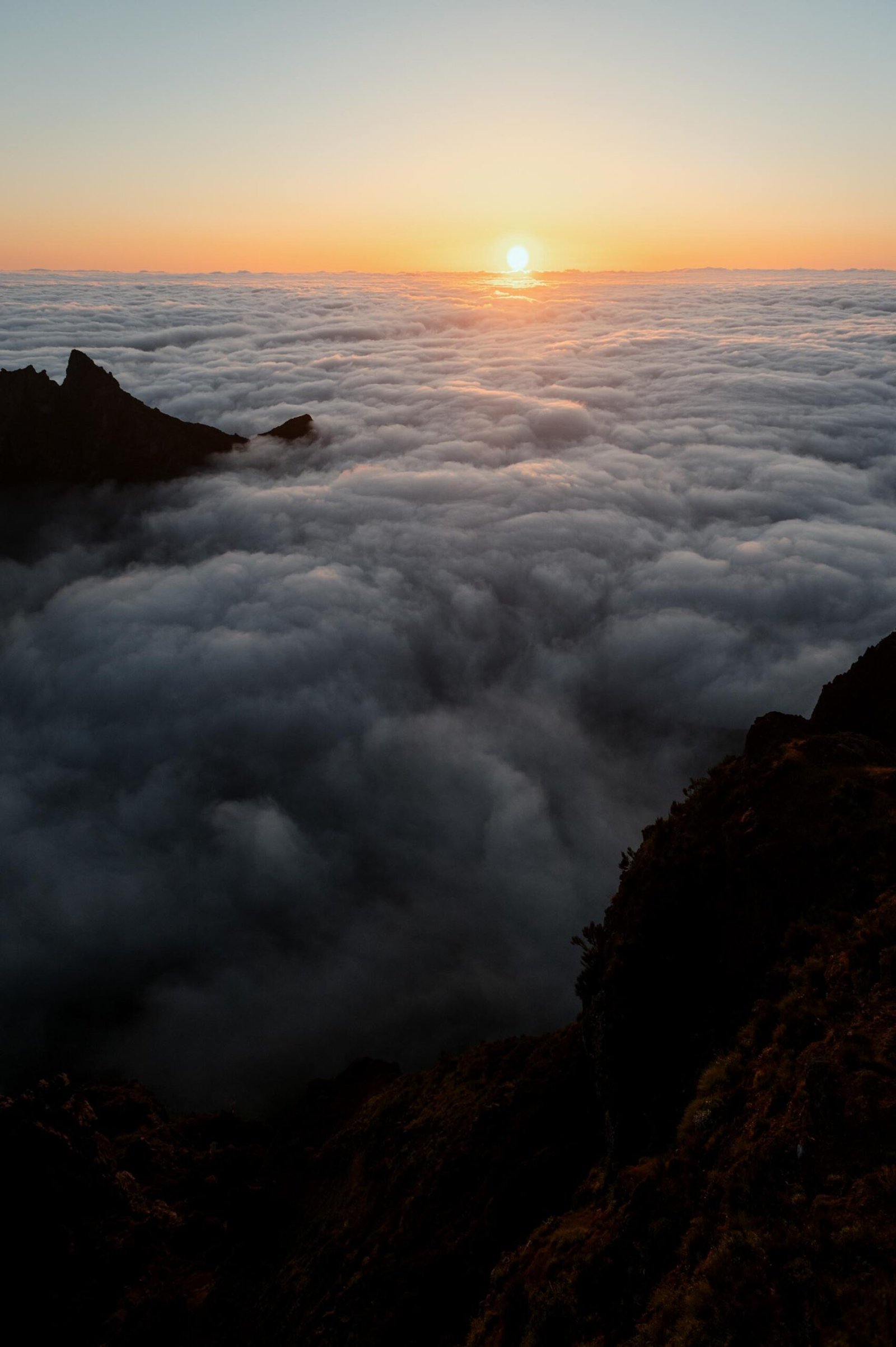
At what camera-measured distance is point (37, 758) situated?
6775 cm

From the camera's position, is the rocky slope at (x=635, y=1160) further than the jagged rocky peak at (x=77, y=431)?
No

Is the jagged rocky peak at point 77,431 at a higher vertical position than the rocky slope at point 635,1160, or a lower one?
higher

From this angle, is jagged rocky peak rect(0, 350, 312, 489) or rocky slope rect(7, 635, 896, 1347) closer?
rocky slope rect(7, 635, 896, 1347)

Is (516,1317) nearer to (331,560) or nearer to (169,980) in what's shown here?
(169,980)

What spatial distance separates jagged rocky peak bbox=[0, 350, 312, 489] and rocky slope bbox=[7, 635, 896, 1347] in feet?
277

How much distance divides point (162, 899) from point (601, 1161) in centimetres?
4956

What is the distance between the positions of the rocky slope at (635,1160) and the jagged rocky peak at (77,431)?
3322 inches

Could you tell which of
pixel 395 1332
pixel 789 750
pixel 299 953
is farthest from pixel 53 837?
pixel 789 750

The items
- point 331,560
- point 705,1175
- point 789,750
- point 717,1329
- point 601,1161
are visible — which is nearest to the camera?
point 717,1329

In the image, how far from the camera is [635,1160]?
13648mm

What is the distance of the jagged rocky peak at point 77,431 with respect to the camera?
3413 inches

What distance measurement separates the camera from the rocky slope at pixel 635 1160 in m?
9.52

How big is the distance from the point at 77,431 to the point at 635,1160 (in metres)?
99.7

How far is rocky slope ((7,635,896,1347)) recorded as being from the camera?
952cm
